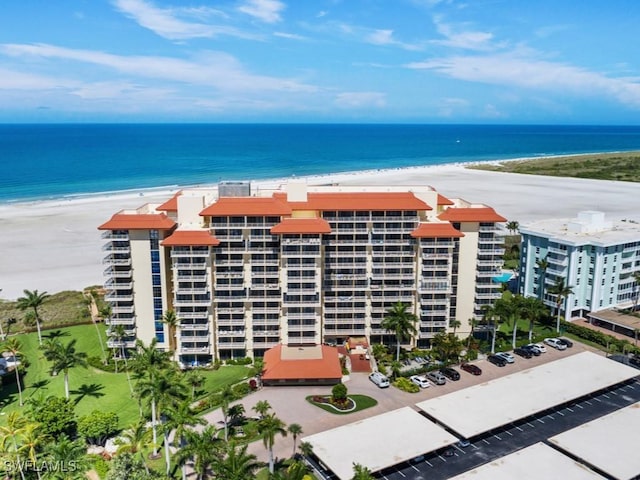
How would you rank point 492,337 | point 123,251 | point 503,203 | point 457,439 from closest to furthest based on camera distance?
1. point 457,439
2. point 123,251
3. point 492,337
4. point 503,203

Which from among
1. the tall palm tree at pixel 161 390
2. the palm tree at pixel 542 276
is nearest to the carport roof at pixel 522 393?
the palm tree at pixel 542 276

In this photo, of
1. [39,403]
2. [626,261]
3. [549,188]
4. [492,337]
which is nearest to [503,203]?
[549,188]

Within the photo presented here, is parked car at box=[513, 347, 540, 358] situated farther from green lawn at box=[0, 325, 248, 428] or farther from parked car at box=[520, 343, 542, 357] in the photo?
green lawn at box=[0, 325, 248, 428]

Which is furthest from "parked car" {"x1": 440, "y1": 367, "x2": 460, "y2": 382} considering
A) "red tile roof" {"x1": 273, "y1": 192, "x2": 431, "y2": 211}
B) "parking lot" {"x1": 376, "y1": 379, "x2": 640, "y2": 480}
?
"red tile roof" {"x1": 273, "y1": 192, "x2": 431, "y2": 211}

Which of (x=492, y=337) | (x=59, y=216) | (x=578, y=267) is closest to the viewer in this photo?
(x=492, y=337)

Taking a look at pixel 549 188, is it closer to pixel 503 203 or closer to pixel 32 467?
pixel 503 203

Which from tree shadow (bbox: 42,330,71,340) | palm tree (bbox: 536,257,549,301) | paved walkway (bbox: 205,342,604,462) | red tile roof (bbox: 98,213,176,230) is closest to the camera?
paved walkway (bbox: 205,342,604,462)
